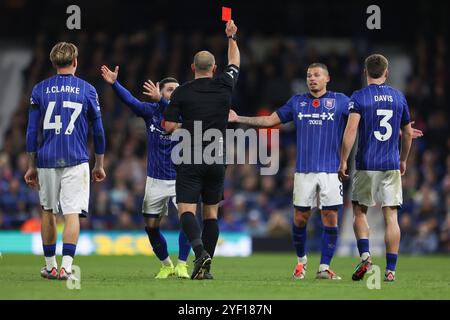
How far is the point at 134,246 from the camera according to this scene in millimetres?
22312

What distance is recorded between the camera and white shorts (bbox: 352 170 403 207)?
12.2 meters

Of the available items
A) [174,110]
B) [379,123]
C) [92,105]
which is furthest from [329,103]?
[92,105]

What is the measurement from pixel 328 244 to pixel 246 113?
1428cm

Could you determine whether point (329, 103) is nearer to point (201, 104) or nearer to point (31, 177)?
point (201, 104)

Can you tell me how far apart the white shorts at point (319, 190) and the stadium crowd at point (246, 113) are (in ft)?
32.8

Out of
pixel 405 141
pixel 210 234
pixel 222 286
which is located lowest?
pixel 222 286

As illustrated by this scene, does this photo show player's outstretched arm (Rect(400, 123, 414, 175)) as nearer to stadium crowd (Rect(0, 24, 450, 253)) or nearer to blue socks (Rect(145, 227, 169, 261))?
blue socks (Rect(145, 227, 169, 261))

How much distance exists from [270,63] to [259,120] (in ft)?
47.9

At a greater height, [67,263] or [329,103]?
[329,103]

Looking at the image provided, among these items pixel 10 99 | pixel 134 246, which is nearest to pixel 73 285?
pixel 134 246

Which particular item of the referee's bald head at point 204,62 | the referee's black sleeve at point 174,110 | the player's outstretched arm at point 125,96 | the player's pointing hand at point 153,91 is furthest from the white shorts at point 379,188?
the player's outstretched arm at point 125,96

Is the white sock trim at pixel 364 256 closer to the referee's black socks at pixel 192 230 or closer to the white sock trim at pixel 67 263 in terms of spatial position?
the referee's black socks at pixel 192 230

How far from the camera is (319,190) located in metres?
12.9

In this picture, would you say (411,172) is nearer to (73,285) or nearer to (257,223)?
(257,223)
